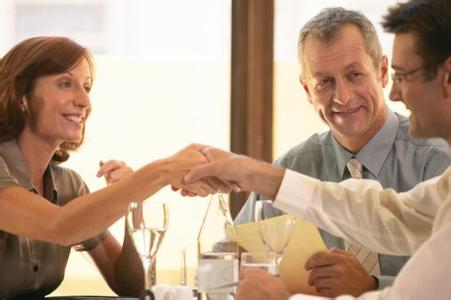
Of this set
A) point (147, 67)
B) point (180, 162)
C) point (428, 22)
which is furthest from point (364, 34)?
point (147, 67)

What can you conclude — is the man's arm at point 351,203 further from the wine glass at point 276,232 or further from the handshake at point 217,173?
the wine glass at point 276,232

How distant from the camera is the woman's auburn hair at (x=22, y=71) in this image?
2.66 m

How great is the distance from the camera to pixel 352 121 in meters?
2.74

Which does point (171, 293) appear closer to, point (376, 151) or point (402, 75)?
point (402, 75)

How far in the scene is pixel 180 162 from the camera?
2.34 metres

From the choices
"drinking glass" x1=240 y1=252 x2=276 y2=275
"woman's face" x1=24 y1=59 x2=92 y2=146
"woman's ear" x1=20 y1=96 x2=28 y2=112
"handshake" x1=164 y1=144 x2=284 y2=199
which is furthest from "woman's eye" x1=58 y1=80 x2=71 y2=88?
"drinking glass" x1=240 y1=252 x2=276 y2=275

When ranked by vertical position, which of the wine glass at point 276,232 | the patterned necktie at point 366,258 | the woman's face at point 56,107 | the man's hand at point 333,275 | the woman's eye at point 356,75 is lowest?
the patterned necktie at point 366,258

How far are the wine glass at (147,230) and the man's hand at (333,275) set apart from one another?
15.7 inches

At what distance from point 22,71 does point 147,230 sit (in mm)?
921

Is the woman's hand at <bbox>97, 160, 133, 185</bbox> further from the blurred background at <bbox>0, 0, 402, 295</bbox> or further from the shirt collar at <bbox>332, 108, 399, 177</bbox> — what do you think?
the blurred background at <bbox>0, 0, 402, 295</bbox>

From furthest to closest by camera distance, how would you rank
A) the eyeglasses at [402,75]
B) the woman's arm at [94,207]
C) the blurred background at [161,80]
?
the blurred background at [161,80] < the woman's arm at [94,207] < the eyeglasses at [402,75]

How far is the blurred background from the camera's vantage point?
3.77m

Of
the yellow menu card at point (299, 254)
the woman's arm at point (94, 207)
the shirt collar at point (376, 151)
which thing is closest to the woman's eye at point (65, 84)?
the woman's arm at point (94, 207)

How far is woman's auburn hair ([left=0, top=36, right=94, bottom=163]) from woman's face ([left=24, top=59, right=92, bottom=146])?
21 mm
